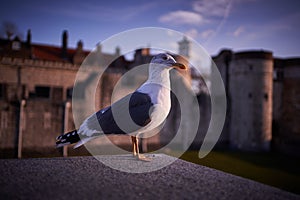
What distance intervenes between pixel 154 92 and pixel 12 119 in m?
13.1

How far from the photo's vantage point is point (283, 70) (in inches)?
963

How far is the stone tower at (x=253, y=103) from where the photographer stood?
20.4 metres

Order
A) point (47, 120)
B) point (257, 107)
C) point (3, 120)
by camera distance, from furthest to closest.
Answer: point (257, 107), point (47, 120), point (3, 120)

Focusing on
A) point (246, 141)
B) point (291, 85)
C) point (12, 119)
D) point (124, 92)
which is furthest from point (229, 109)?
point (12, 119)

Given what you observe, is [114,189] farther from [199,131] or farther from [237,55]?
[237,55]

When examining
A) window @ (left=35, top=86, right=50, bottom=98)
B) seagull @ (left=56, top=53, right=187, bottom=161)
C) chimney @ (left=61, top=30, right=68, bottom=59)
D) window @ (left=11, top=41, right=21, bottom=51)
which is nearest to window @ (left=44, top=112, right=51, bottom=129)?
window @ (left=35, top=86, right=50, bottom=98)

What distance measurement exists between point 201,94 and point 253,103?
169 inches

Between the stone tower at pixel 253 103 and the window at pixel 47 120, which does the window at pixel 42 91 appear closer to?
the window at pixel 47 120

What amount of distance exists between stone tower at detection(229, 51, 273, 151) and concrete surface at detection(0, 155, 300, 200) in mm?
18635

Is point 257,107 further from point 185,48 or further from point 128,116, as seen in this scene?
point 128,116

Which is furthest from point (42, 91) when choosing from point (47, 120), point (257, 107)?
point (257, 107)

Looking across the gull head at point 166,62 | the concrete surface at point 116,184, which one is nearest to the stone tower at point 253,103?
the concrete surface at point 116,184

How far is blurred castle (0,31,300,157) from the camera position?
48.6 ft

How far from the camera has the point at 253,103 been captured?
67.8 feet
